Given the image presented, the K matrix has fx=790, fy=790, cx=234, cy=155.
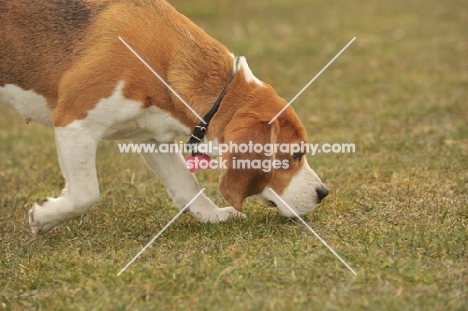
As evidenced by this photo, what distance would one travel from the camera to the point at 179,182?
6.16 meters

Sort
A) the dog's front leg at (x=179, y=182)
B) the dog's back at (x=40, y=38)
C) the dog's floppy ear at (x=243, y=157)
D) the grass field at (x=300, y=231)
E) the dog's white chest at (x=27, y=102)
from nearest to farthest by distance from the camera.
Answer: the grass field at (x=300, y=231) < the dog's floppy ear at (x=243, y=157) < the dog's back at (x=40, y=38) < the dog's white chest at (x=27, y=102) < the dog's front leg at (x=179, y=182)

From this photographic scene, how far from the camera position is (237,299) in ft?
14.1

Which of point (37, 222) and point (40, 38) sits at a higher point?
point (40, 38)

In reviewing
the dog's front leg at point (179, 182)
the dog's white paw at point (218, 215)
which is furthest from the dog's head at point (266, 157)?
the dog's front leg at point (179, 182)

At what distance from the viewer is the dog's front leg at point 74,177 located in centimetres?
542

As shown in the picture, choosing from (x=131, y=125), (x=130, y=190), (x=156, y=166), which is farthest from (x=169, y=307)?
(x=130, y=190)

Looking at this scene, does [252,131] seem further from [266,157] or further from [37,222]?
[37,222]

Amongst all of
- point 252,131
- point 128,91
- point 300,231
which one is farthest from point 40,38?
point 300,231

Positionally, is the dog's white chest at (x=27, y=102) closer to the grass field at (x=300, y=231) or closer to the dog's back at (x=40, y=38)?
the dog's back at (x=40, y=38)

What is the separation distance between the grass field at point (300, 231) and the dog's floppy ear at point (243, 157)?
35 centimetres

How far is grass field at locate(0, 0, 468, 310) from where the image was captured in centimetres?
438

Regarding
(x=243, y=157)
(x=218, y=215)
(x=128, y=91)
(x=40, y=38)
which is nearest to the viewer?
(x=243, y=157)

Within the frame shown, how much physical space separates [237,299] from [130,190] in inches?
115

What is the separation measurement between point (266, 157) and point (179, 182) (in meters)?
1.14
